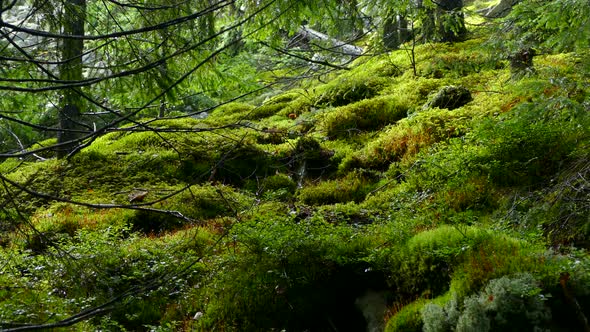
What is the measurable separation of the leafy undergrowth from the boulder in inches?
10.0

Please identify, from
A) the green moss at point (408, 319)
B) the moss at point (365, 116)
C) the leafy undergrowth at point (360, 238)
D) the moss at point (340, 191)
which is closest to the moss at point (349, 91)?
the moss at point (365, 116)

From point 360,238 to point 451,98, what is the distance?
178 inches

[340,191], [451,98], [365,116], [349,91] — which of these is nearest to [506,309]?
[340,191]

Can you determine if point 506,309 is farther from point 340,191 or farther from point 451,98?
point 451,98

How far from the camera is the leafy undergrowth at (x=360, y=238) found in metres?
4.01

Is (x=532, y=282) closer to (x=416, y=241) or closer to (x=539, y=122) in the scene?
(x=416, y=241)

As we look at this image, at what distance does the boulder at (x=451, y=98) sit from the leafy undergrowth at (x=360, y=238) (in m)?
0.25

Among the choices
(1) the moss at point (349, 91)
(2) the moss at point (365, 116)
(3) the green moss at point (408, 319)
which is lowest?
(3) the green moss at point (408, 319)

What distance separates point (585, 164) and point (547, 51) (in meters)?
5.64

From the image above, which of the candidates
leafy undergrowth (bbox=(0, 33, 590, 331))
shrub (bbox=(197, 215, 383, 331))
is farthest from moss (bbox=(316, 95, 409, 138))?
shrub (bbox=(197, 215, 383, 331))

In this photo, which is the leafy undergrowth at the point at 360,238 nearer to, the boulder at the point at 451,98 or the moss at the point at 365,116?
the boulder at the point at 451,98

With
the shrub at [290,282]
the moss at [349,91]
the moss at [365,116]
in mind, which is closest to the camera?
the shrub at [290,282]

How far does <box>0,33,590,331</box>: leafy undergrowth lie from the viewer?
4.01 metres

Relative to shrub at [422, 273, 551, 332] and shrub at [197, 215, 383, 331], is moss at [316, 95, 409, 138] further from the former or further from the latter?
shrub at [422, 273, 551, 332]
